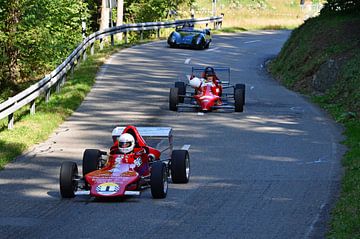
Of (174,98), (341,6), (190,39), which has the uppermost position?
(341,6)

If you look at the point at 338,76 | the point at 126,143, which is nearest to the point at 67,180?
the point at 126,143

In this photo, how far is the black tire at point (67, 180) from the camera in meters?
12.4

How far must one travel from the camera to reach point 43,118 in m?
20.1

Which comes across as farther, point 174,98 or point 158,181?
point 174,98

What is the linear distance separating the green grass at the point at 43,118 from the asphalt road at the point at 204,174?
0.92 ft

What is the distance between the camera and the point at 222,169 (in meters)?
14.8

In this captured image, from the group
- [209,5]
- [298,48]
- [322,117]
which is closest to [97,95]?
[322,117]

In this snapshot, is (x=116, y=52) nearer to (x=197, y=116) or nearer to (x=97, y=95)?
(x=97, y=95)

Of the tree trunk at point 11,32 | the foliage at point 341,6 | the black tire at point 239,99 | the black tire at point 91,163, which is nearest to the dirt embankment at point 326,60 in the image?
the foliage at point 341,6

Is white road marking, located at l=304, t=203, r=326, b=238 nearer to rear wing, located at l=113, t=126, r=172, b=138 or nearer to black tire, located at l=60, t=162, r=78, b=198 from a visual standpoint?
rear wing, located at l=113, t=126, r=172, b=138

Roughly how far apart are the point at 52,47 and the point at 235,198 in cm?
1987

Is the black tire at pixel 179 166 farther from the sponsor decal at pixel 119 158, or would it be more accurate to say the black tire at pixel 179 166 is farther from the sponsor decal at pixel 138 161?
the sponsor decal at pixel 119 158

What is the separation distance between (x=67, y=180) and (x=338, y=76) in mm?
14363

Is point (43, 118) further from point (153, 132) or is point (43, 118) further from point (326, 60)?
point (326, 60)
